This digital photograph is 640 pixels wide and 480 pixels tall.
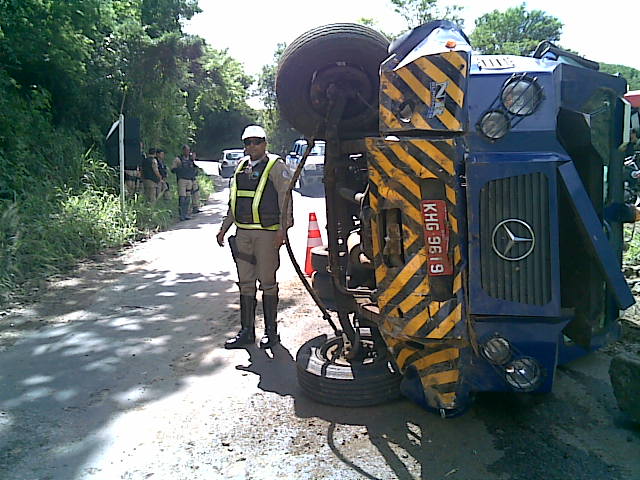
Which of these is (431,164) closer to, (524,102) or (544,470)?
(524,102)

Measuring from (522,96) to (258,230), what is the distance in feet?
9.30

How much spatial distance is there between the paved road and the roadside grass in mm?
2240

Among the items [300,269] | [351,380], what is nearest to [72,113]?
[300,269]

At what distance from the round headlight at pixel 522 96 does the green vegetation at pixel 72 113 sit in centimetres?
594

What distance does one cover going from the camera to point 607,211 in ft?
12.7

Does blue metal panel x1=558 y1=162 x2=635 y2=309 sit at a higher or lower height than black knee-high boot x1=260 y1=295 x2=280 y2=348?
higher

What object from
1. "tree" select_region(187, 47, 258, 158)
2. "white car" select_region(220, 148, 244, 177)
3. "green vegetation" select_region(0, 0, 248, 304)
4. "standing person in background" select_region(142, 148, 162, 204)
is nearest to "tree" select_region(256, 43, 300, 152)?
"tree" select_region(187, 47, 258, 158)

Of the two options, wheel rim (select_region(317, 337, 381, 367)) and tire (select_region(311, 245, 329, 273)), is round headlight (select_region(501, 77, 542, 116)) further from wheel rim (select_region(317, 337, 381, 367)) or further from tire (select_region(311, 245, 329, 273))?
tire (select_region(311, 245, 329, 273))

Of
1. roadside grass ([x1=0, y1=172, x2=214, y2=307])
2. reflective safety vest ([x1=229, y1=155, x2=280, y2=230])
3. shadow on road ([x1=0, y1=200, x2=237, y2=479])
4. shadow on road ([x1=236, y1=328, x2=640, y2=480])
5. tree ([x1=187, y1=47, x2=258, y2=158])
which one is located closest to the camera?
shadow on road ([x1=236, y1=328, x2=640, y2=480])

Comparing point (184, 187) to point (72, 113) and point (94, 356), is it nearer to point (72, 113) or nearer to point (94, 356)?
point (72, 113)

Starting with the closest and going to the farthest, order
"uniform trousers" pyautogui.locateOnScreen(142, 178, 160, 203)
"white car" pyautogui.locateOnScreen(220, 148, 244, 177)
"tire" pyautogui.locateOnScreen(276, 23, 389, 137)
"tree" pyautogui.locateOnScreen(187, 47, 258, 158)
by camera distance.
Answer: "tire" pyautogui.locateOnScreen(276, 23, 389, 137) < "uniform trousers" pyautogui.locateOnScreen(142, 178, 160, 203) < "tree" pyautogui.locateOnScreen(187, 47, 258, 158) < "white car" pyautogui.locateOnScreen(220, 148, 244, 177)

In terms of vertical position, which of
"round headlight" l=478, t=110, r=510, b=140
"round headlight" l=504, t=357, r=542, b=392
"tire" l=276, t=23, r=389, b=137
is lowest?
"round headlight" l=504, t=357, r=542, b=392

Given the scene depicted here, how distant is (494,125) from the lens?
127 inches

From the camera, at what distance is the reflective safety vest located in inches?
215
